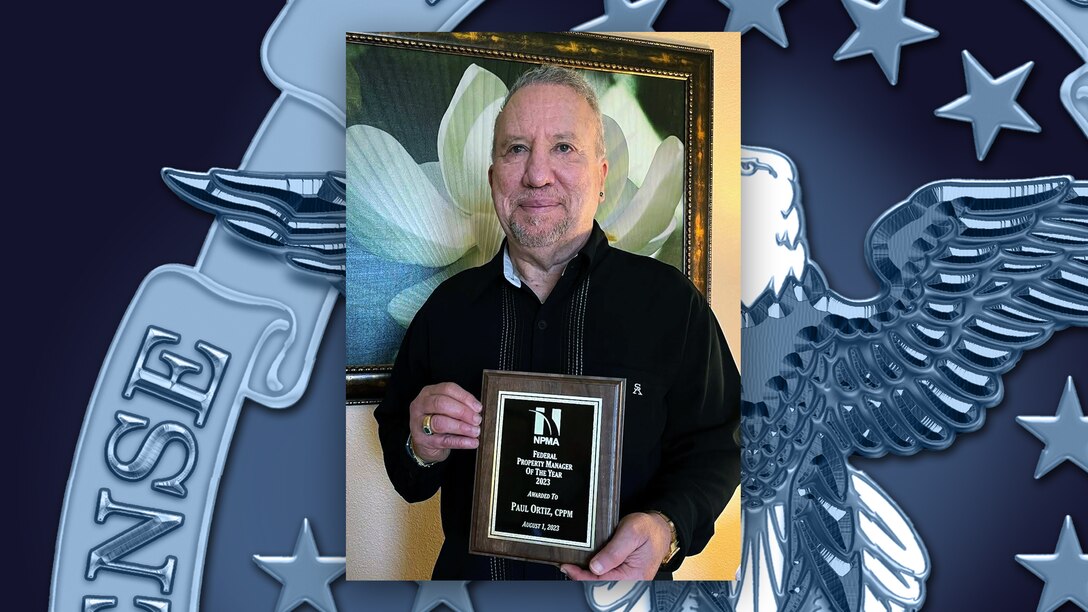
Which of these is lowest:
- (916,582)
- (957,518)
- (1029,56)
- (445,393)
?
(916,582)

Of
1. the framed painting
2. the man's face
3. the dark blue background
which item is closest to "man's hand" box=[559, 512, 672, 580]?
the dark blue background

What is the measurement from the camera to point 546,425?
197 centimetres

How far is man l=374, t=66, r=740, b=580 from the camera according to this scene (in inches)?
78.5

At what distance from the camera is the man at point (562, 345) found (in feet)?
6.54

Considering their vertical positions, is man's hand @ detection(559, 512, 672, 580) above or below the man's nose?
below

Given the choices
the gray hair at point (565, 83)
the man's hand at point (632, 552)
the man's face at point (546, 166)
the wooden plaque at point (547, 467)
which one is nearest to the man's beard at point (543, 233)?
the man's face at point (546, 166)

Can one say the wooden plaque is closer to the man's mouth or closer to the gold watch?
the gold watch

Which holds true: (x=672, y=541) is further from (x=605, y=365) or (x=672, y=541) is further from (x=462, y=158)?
(x=462, y=158)

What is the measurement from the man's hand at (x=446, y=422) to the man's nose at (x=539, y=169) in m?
0.51

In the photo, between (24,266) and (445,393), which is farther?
(24,266)

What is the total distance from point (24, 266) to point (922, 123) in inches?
88.7

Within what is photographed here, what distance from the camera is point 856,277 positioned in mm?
2111

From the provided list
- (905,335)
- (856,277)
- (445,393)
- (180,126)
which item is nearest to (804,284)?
(856,277)

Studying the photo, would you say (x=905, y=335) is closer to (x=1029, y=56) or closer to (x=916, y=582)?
(x=916, y=582)
